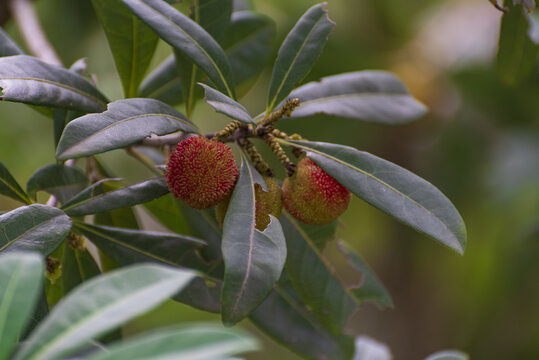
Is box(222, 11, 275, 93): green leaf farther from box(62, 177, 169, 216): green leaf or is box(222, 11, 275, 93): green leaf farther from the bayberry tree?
box(62, 177, 169, 216): green leaf

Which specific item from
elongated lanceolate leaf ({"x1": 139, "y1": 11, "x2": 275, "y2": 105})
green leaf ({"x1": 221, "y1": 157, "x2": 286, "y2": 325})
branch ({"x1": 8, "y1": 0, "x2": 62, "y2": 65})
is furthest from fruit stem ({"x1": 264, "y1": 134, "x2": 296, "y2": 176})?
branch ({"x1": 8, "y1": 0, "x2": 62, "y2": 65})

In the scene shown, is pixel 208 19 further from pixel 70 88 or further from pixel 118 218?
pixel 118 218

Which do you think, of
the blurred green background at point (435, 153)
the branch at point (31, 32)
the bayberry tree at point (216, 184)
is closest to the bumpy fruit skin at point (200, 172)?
the bayberry tree at point (216, 184)

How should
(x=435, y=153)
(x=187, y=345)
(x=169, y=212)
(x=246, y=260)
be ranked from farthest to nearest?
(x=435, y=153) < (x=169, y=212) < (x=246, y=260) < (x=187, y=345)

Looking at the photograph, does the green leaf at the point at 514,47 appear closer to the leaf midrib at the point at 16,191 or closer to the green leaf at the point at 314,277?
the green leaf at the point at 314,277

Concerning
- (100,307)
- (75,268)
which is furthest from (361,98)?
(100,307)

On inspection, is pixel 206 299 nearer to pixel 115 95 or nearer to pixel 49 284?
pixel 49 284
